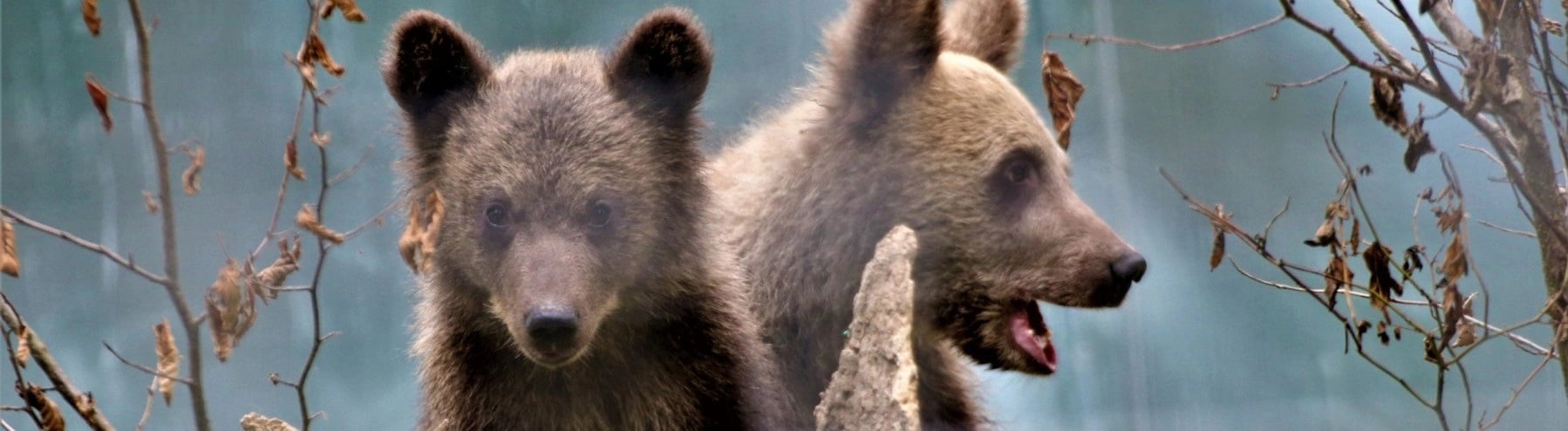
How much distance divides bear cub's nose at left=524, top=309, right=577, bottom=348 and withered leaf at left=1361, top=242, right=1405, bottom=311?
168 centimetres

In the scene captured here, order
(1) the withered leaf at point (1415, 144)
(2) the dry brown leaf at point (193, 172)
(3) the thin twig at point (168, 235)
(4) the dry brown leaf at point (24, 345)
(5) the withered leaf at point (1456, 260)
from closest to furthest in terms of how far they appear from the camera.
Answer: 1. (3) the thin twig at point (168, 235)
2. (4) the dry brown leaf at point (24, 345)
3. (2) the dry brown leaf at point (193, 172)
4. (5) the withered leaf at point (1456, 260)
5. (1) the withered leaf at point (1415, 144)

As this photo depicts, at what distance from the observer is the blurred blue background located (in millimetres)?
4148

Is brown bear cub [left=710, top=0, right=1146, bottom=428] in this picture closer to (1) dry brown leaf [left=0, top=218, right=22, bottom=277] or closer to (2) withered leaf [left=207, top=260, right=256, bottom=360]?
(2) withered leaf [left=207, top=260, right=256, bottom=360]

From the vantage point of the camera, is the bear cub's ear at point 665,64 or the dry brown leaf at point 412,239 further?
the bear cub's ear at point 665,64

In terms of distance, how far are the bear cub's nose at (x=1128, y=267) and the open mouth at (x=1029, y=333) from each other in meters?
0.22

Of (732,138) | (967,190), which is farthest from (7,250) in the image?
(967,190)

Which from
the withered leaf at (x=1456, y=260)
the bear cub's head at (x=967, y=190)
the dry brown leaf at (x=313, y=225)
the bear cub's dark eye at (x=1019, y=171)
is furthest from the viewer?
the bear cub's dark eye at (x=1019, y=171)

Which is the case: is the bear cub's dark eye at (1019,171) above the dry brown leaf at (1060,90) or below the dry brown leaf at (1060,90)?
below

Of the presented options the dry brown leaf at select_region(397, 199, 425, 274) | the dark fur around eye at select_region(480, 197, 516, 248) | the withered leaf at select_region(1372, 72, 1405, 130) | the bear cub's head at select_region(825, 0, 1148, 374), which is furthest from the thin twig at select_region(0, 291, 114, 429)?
the withered leaf at select_region(1372, 72, 1405, 130)

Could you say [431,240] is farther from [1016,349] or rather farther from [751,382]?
[1016,349]

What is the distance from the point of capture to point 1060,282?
3.14m

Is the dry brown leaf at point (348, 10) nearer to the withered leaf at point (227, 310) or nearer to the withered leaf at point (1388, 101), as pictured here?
the withered leaf at point (227, 310)

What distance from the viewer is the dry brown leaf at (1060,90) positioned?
3.24m

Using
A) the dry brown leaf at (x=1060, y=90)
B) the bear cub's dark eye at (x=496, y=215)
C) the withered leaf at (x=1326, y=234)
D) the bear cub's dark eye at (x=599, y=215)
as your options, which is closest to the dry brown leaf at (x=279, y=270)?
the bear cub's dark eye at (x=496, y=215)
